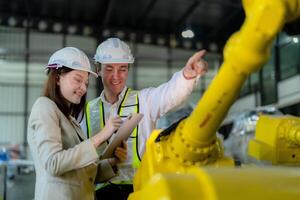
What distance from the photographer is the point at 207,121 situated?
1.13 metres

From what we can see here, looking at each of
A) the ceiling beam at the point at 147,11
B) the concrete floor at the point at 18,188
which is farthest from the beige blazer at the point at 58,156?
the ceiling beam at the point at 147,11

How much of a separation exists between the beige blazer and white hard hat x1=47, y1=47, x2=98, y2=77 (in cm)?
19

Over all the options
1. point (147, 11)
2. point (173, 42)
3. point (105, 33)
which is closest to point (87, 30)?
point (105, 33)

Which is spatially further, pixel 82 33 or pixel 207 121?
pixel 82 33

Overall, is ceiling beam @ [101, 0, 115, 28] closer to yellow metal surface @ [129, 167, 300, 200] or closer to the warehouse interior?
the warehouse interior

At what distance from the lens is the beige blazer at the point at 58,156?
1.71m

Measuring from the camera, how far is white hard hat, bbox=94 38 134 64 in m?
2.67

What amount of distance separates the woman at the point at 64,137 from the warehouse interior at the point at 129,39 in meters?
12.8

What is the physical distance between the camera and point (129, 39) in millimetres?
17250

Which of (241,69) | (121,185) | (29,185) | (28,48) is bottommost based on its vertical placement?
(29,185)

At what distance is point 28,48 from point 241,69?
16295 millimetres

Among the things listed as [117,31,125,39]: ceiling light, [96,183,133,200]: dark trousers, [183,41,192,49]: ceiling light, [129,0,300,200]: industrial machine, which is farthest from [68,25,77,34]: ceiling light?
[129,0,300,200]: industrial machine

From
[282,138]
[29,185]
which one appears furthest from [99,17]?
[282,138]

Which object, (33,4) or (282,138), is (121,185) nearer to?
(282,138)
